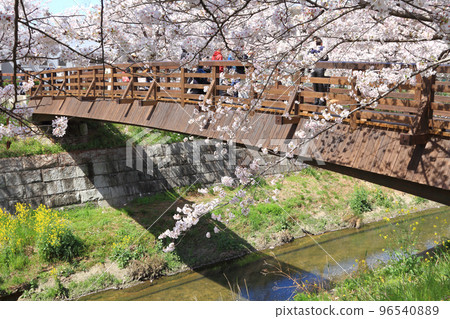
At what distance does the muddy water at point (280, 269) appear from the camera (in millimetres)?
11422

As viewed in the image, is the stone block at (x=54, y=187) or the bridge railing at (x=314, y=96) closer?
the bridge railing at (x=314, y=96)

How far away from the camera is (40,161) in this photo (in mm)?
15195

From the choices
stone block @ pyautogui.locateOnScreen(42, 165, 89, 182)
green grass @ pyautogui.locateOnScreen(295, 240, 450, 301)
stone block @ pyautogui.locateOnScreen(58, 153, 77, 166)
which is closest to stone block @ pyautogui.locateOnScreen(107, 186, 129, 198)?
stone block @ pyautogui.locateOnScreen(42, 165, 89, 182)

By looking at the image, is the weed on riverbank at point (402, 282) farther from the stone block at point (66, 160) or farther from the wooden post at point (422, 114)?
the stone block at point (66, 160)

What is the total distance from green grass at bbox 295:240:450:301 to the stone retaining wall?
10244mm

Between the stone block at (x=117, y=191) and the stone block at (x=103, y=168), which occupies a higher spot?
the stone block at (x=103, y=168)

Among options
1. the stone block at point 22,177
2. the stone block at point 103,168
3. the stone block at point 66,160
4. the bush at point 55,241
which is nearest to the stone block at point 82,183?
the stone block at point 103,168

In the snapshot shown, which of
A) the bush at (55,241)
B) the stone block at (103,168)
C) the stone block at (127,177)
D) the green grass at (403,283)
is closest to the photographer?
the green grass at (403,283)

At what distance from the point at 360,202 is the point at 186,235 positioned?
6.92m

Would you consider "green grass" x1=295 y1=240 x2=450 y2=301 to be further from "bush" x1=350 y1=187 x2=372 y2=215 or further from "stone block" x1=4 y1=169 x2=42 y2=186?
"stone block" x1=4 y1=169 x2=42 y2=186

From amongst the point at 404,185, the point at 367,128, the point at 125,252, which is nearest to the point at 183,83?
the point at 367,128

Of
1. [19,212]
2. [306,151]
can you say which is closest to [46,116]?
[19,212]

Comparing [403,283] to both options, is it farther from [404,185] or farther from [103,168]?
[103,168]

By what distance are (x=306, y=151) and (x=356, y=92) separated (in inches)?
43.6
